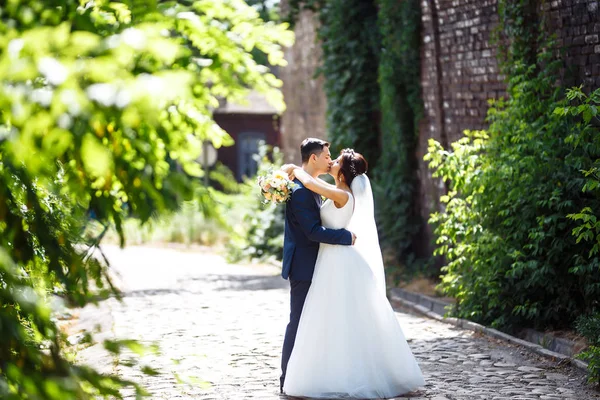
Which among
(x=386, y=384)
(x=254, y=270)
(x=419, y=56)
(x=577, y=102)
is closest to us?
(x=386, y=384)

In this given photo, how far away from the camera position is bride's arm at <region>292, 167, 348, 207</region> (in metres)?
7.88

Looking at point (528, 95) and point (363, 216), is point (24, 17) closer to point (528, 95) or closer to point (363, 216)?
point (363, 216)

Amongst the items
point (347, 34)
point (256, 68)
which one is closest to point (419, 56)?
point (347, 34)

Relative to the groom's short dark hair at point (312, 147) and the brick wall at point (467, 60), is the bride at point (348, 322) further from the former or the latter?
the brick wall at point (467, 60)

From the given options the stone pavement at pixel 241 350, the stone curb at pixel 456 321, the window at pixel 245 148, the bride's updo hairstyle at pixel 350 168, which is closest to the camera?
the stone pavement at pixel 241 350

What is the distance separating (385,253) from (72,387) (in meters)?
14.1

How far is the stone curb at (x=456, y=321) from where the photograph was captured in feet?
29.6

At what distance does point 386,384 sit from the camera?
7.71 meters

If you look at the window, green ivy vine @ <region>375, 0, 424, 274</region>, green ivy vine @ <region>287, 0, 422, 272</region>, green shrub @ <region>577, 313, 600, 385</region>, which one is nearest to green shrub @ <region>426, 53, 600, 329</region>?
green shrub @ <region>577, 313, 600, 385</region>

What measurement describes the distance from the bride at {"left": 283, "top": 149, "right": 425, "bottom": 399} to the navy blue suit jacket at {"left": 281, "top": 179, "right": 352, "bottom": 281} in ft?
0.24

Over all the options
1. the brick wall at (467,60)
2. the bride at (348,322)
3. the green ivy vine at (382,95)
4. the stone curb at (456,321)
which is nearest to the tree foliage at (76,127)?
the bride at (348,322)

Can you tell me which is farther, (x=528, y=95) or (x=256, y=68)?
(x=528, y=95)

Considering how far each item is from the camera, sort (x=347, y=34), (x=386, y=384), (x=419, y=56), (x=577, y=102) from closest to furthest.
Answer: (x=386, y=384), (x=577, y=102), (x=419, y=56), (x=347, y=34)

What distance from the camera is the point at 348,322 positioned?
25.7 ft
